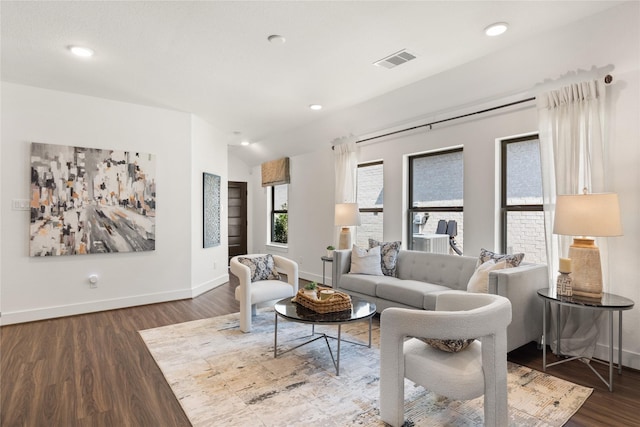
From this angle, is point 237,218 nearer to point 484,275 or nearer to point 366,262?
point 366,262

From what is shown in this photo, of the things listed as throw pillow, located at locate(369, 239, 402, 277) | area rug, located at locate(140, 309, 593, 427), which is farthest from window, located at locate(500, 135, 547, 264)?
area rug, located at locate(140, 309, 593, 427)

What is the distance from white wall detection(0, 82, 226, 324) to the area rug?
153cm

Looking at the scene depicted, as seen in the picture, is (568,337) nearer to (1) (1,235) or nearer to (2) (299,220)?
(2) (299,220)

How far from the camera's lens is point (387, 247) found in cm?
446

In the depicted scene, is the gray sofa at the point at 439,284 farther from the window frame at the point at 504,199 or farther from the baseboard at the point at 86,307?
the baseboard at the point at 86,307

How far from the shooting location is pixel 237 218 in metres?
8.50

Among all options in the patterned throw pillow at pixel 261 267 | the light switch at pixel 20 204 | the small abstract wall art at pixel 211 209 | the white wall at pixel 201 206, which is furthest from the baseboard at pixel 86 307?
the patterned throw pillow at pixel 261 267

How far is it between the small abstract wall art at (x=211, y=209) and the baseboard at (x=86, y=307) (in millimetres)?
946

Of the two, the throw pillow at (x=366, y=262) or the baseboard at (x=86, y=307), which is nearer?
the baseboard at (x=86, y=307)

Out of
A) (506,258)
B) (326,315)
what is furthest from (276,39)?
(506,258)

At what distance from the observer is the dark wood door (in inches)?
331

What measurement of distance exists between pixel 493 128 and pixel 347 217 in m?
2.20

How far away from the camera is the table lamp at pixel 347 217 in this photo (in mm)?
4957

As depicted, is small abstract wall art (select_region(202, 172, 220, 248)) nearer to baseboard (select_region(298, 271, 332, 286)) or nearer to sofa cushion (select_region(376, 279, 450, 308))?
baseboard (select_region(298, 271, 332, 286))
